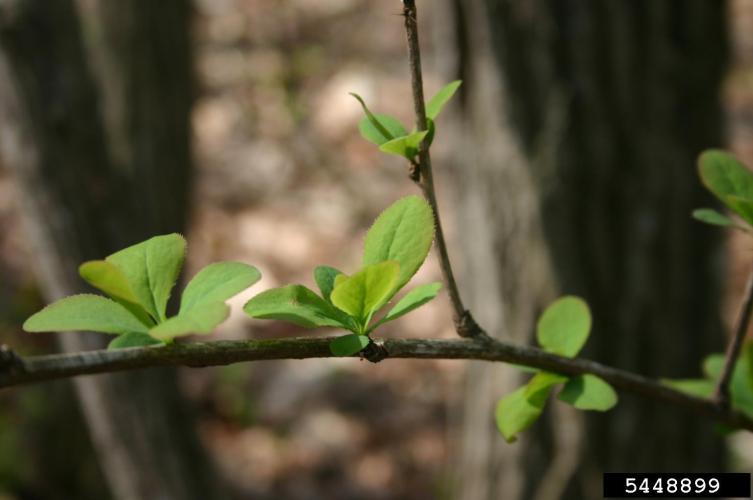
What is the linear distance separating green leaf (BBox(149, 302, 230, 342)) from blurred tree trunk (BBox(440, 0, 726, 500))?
1383 millimetres

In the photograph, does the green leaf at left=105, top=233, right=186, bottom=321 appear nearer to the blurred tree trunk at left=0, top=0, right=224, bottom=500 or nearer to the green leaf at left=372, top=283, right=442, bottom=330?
the green leaf at left=372, top=283, right=442, bottom=330

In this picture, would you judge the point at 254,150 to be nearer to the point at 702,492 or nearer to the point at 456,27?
the point at 456,27

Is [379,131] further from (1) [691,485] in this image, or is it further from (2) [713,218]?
(1) [691,485]

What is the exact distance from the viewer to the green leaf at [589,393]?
493 mm

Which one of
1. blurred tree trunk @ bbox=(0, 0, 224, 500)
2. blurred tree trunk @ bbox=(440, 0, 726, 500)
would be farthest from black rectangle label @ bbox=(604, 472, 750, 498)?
blurred tree trunk @ bbox=(0, 0, 224, 500)

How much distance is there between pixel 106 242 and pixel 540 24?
3.35 feet

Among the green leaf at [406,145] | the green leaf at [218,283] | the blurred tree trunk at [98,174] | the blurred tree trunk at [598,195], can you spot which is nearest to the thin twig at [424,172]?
the green leaf at [406,145]

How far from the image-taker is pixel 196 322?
35 cm

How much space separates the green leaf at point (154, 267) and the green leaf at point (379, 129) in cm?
13

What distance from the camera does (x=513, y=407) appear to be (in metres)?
0.53

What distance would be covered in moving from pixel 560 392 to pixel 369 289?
182mm

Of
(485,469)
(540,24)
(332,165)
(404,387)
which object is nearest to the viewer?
(540,24)

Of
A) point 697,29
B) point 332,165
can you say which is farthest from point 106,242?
point 332,165

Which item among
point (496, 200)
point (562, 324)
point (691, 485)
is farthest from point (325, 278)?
point (496, 200)
